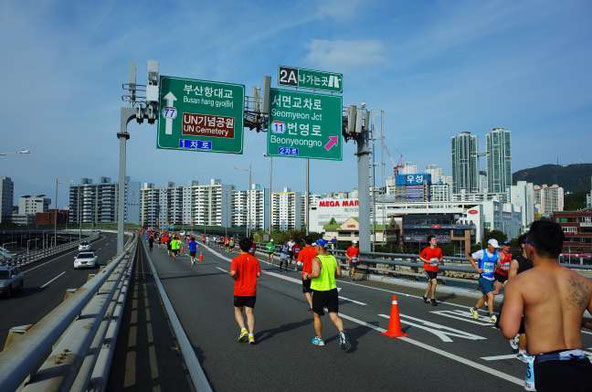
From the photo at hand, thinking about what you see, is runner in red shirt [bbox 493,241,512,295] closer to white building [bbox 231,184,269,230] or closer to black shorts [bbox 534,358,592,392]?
black shorts [bbox 534,358,592,392]

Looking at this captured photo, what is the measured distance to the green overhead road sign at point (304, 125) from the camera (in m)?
20.2

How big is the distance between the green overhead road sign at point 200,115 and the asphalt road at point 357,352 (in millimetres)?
8235

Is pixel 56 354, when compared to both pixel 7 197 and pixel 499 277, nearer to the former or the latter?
pixel 499 277

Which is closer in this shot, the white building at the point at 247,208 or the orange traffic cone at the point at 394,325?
the orange traffic cone at the point at 394,325

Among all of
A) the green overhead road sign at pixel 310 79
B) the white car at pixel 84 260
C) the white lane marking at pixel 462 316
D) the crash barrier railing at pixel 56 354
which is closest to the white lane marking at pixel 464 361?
the white lane marking at pixel 462 316

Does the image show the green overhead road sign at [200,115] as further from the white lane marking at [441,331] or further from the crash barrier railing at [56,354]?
the crash barrier railing at [56,354]

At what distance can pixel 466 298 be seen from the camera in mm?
14242

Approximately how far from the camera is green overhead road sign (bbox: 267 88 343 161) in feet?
66.4

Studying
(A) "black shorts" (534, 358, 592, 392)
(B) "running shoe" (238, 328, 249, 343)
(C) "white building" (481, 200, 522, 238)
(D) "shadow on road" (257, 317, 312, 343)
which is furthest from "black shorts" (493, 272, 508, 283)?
(C) "white building" (481, 200, 522, 238)

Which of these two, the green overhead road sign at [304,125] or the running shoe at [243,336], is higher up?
the green overhead road sign at [304,125]

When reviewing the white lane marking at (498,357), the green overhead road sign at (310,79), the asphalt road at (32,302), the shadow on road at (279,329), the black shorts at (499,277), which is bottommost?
the asphalt road at (32,302)

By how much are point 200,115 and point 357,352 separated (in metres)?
14.1

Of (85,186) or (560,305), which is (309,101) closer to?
(560,305)

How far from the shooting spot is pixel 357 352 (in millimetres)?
7266
